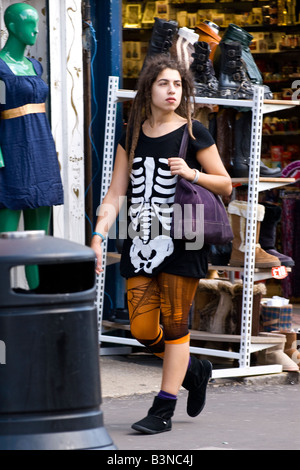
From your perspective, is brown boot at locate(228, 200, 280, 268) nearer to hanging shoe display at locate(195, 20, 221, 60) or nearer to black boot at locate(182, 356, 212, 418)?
hanging shoe display at locate(195, 20, 221, 60)

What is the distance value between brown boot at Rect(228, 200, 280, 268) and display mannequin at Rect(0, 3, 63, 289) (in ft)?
3.74

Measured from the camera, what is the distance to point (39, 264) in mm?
2502

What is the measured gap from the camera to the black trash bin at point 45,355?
2508 mm

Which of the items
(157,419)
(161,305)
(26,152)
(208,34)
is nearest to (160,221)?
(161,305)

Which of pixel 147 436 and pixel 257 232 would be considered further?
pixel 257 232

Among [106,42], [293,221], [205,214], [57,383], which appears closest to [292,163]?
[293,221]

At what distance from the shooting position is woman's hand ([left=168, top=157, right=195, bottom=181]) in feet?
13.9

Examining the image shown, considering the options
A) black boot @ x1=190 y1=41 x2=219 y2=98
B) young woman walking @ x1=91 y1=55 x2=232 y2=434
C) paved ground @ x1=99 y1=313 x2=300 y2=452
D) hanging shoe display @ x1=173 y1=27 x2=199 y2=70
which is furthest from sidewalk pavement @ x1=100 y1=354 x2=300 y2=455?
hanging shoe display @ x1=173 y1=27 x2=199 y2=70

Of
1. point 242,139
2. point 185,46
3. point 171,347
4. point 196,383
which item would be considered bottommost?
point 196,383

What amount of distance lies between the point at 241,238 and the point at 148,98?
59.9 inches

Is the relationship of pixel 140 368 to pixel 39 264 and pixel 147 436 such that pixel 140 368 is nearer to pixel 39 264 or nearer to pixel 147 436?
pixel 147 436

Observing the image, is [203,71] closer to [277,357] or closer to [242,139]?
[242,139]

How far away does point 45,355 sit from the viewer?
8.29 ft

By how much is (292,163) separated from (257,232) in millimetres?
3175
